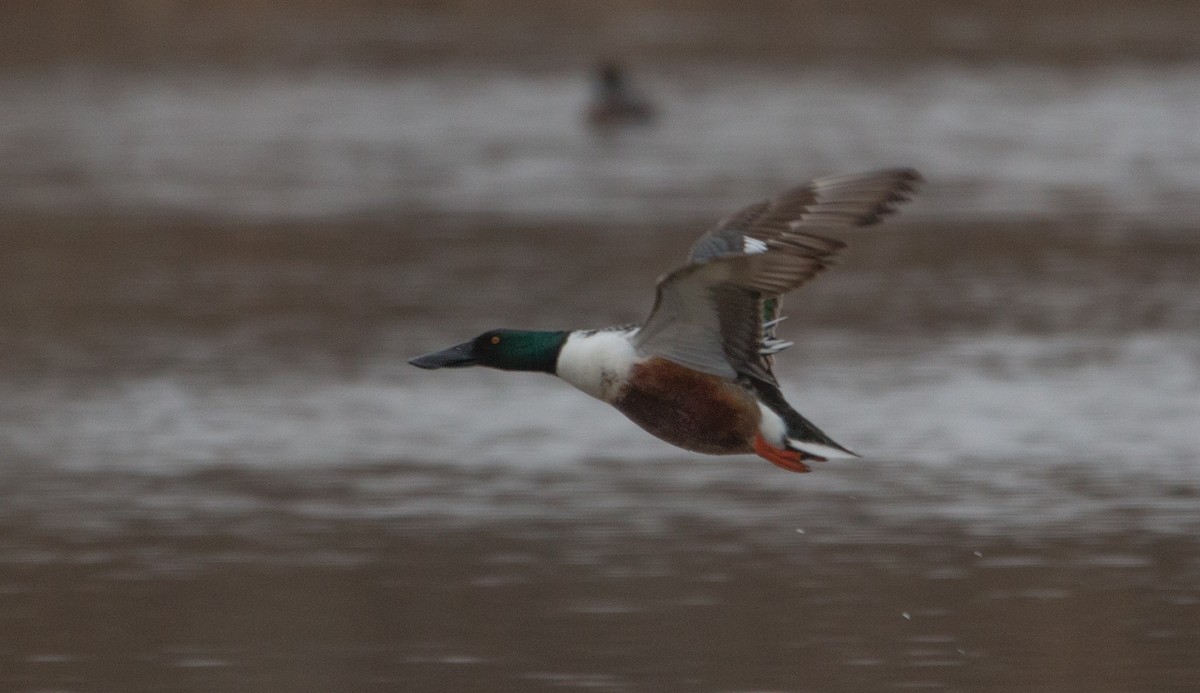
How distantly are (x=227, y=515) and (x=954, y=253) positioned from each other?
7.82 meters

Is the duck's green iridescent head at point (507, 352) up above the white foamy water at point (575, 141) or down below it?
below

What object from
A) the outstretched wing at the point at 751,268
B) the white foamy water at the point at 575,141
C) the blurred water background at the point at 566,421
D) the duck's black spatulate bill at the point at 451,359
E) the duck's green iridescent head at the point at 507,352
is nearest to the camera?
the outstretched wing at the point at 751,268

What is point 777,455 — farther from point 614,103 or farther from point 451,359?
point 614,103

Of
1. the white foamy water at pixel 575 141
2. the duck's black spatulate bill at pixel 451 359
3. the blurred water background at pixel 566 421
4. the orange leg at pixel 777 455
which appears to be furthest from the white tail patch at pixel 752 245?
the white foamy water at pixel 575 141

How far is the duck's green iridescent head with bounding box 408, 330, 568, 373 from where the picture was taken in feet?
20.8

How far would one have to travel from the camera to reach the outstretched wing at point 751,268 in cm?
583

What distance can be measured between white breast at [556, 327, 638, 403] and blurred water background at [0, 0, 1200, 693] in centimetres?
75

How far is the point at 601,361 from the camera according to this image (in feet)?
20.1

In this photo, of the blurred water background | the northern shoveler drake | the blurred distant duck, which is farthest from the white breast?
the blurred distant duck

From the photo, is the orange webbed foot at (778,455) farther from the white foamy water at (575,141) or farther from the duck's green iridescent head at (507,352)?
the white foamy water at (575,141)

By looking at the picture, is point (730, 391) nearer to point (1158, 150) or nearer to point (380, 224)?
point (380, 224)

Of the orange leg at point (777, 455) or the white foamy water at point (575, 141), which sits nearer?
the orange leg at point (777, 455)

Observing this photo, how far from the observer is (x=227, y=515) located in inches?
333

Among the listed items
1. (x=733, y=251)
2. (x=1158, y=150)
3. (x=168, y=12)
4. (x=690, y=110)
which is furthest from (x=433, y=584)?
(x=168, y=12)
